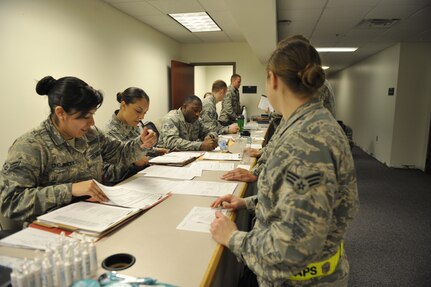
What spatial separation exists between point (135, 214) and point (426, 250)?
2686mm

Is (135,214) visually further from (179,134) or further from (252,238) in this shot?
(179,134)

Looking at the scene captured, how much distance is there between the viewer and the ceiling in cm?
337

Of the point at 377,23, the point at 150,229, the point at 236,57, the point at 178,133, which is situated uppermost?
the point at 377,23

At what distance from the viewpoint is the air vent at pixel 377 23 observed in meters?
4.05

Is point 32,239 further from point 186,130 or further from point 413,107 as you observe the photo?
point 413,107

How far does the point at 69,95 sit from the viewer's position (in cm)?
135

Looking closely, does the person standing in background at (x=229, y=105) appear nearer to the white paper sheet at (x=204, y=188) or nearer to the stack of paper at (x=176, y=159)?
the stack of paper at (x=176, y=159)

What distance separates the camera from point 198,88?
29.9ft

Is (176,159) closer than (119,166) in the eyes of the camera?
No

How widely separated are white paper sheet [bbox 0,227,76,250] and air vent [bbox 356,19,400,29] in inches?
176

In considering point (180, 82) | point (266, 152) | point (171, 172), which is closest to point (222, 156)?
point (171, 172)

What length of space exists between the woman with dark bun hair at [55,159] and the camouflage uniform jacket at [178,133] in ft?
3.61

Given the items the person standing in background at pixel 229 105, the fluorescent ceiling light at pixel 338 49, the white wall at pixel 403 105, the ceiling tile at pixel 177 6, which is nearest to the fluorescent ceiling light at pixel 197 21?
the ceiling tile at pixel 177 6

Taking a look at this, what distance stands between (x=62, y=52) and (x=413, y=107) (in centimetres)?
577
